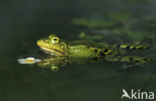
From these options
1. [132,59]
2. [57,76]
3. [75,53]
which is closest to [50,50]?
[75,53]

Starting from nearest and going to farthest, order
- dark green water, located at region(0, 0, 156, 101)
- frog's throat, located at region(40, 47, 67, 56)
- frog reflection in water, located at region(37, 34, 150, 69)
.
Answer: dark green water, located at region(0, 0, 156, 101) < frog reflection in water, located at region(37, 34, 150, 69) < frog's throat, located at region(40, 47, 67, 56)

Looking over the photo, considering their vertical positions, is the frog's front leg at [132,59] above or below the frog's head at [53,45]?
below

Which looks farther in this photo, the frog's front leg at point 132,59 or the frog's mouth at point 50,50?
the frog's mouth at point 50,50

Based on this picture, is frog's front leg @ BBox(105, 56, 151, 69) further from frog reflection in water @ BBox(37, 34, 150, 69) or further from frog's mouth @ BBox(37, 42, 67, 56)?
frog's mouth @ BBox(37, 42, 67, 56)

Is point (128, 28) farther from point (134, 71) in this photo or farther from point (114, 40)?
point (134, 71)

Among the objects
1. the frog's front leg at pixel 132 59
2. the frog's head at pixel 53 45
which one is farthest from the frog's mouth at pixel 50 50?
the frog's front leg at pixel 132 59

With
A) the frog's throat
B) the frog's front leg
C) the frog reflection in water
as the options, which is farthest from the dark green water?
the frog's throat

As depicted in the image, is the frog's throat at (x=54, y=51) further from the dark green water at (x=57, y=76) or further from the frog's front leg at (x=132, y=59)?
the frog's front leg at (x=132, y=59)
